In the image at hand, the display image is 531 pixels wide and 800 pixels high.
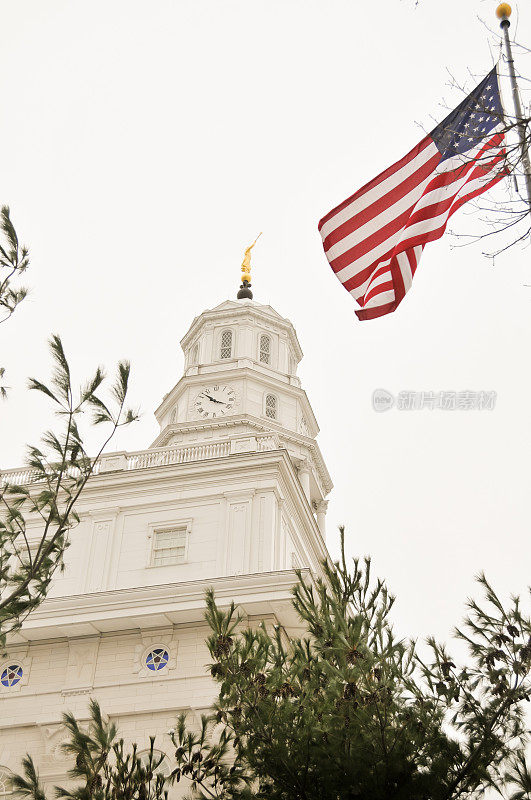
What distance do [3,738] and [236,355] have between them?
20542 mm

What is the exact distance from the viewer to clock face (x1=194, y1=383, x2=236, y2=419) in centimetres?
4006

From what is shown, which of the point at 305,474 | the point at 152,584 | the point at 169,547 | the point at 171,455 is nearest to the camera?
the point at 152,584

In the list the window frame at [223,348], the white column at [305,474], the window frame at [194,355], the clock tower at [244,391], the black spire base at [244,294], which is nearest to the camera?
the white column at [305,474]

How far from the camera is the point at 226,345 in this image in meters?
43.8

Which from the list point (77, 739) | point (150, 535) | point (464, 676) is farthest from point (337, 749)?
point (150, 535)

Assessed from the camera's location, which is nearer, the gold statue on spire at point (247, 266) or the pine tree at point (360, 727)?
the pine tree at point (360, 727)

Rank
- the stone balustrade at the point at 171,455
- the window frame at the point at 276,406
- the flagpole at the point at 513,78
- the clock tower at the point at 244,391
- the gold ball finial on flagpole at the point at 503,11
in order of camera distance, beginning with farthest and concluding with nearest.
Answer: the window frame at the point at 276,406 → the clock tower at the point at 244,391 → the stone balustrade at the point at 171,455 → the gold ball finial on flagpole at the point at 503,11 → the flagpole at the point at 513,78

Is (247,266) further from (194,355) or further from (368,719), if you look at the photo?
(368,719)

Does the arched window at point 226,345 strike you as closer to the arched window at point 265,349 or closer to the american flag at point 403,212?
the arched window at point 265,349

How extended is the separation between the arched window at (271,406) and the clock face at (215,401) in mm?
1488

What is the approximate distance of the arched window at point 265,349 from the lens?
43.4 metres

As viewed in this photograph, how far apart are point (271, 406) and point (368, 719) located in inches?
1120

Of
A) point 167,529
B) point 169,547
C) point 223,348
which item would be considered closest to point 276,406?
point 223,348

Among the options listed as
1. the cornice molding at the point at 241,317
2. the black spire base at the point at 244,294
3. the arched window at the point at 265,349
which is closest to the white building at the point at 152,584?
the arched window at the point at 265,349
